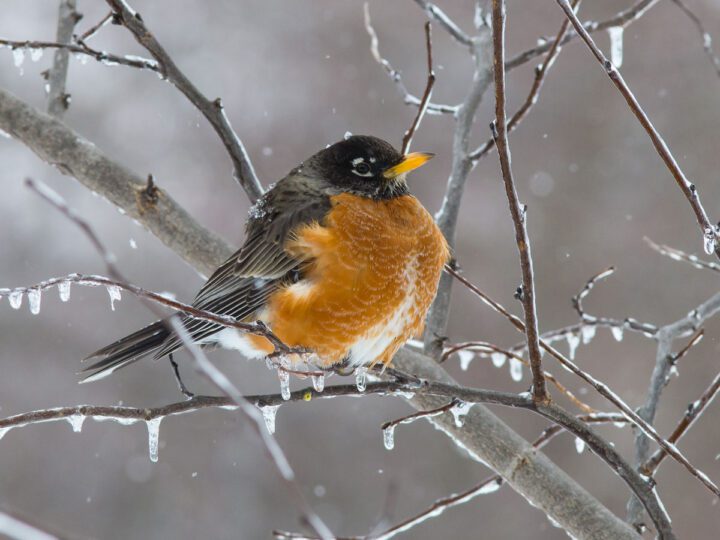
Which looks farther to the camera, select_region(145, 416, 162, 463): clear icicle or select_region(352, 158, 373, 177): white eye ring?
select_region(352, 158, 373, 177): white eye ring

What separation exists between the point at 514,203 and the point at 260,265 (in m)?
1.51

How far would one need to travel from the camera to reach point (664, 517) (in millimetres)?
1983

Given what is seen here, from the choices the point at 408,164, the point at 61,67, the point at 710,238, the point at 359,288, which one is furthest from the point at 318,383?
the point at 61,67

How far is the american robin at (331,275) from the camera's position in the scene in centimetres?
274

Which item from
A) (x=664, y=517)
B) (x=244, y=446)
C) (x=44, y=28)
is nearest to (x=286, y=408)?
(x=244, y=446)

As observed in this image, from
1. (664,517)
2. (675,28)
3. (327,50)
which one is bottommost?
(664,517)

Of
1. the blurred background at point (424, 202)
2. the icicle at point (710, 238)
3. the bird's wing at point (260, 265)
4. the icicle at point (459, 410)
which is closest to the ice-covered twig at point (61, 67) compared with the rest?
the bird's wing at point (260, 265)

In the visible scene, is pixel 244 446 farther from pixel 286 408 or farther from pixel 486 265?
pixel 486 265

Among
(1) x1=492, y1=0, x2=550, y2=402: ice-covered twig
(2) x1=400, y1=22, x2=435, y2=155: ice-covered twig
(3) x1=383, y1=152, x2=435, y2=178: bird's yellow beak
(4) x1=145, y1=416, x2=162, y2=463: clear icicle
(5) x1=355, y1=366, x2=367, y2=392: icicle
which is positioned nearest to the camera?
(1) x1=492, y1=0, x2=550, y2=402: ice-covered twig

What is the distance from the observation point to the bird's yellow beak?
303 cm

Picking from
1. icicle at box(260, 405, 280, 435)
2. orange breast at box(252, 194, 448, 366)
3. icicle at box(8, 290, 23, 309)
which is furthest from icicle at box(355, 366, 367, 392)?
icicle at box(8, 290, 23, 309)

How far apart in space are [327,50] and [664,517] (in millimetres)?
7847

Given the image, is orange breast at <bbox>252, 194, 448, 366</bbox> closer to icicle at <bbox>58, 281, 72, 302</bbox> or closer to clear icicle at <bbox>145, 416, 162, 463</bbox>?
clear icicle at <bbox>145, 416, 162, 463</bbox>

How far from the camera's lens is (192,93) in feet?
9.52
